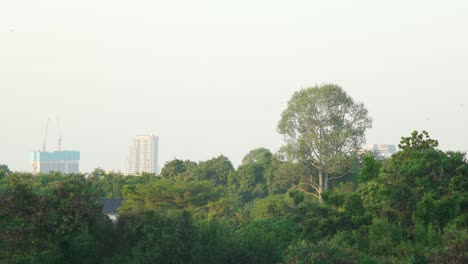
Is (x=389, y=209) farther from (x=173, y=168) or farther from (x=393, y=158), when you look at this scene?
(x=173, y=168)

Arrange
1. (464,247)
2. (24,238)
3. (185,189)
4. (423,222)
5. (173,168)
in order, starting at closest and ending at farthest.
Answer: (464,247)
(24,238)
(423,222)
(185,189)
(173,168)

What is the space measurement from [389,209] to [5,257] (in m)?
17.0

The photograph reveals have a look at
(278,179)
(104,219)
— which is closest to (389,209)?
(104,219)

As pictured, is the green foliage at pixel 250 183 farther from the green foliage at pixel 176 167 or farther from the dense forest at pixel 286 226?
the dense forest at pixel 286 226

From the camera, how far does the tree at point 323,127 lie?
203ft

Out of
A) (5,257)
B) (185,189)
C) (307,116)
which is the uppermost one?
(307,116)

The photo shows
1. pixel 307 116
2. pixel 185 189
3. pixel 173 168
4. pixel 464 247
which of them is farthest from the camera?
pixel 173 168

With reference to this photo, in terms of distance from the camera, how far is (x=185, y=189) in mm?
56156

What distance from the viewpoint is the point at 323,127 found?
62.3 m

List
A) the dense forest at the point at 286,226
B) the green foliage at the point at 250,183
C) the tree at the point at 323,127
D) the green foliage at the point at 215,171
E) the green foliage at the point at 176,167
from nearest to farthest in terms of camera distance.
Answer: the dense forest at the point at 286,226, the tree at the point at 323,127, the green foliage at the point at 250,183, the green foliage at the point at 215,171, the green foliage at the point at 176,167

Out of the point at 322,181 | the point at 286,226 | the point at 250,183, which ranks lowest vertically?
the point at 286,226

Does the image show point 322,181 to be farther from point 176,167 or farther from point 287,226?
point 176,167

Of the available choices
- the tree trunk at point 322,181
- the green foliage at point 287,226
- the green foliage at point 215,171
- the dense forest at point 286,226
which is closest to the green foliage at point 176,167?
the green foliage at point 215,171

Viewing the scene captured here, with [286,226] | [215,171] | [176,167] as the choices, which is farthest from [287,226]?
[176,167]
